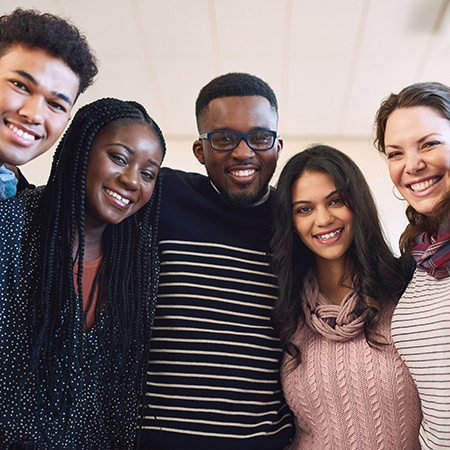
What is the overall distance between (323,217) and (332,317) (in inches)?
12.9

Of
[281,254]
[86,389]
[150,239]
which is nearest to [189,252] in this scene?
[150,239]

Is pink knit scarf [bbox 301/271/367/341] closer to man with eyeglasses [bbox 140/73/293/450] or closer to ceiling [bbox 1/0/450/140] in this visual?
man with eyeglasses [bbox 140/73/293/450]

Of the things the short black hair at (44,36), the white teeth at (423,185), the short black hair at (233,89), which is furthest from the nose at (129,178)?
the white teeth at (423,185)

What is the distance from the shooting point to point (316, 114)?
13.0 ft

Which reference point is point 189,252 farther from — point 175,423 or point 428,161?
point 428,161

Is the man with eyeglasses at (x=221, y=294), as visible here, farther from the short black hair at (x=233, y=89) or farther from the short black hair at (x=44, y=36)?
the short black hair at (x=44, y=36)

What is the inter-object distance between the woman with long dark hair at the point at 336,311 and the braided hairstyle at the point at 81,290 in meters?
0.46

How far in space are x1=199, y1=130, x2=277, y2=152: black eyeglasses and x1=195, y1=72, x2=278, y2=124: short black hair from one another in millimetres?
133

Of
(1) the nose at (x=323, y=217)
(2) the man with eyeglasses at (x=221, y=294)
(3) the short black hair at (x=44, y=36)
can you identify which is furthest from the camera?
(1) the nose at (x=323, y=217)

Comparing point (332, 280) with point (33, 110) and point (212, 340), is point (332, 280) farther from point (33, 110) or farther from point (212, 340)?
point (33, 110)

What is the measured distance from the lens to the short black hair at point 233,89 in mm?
1841

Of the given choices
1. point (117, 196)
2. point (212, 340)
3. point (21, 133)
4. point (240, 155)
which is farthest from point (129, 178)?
point (212, 340)

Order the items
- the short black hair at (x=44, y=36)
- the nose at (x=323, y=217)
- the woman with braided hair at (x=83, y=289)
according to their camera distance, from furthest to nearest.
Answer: the nose at (x=323, y=217) < the short black hair at (x=44, y=36) < the woman with braided hair at (x=83, y=289)

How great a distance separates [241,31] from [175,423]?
2.40 m
